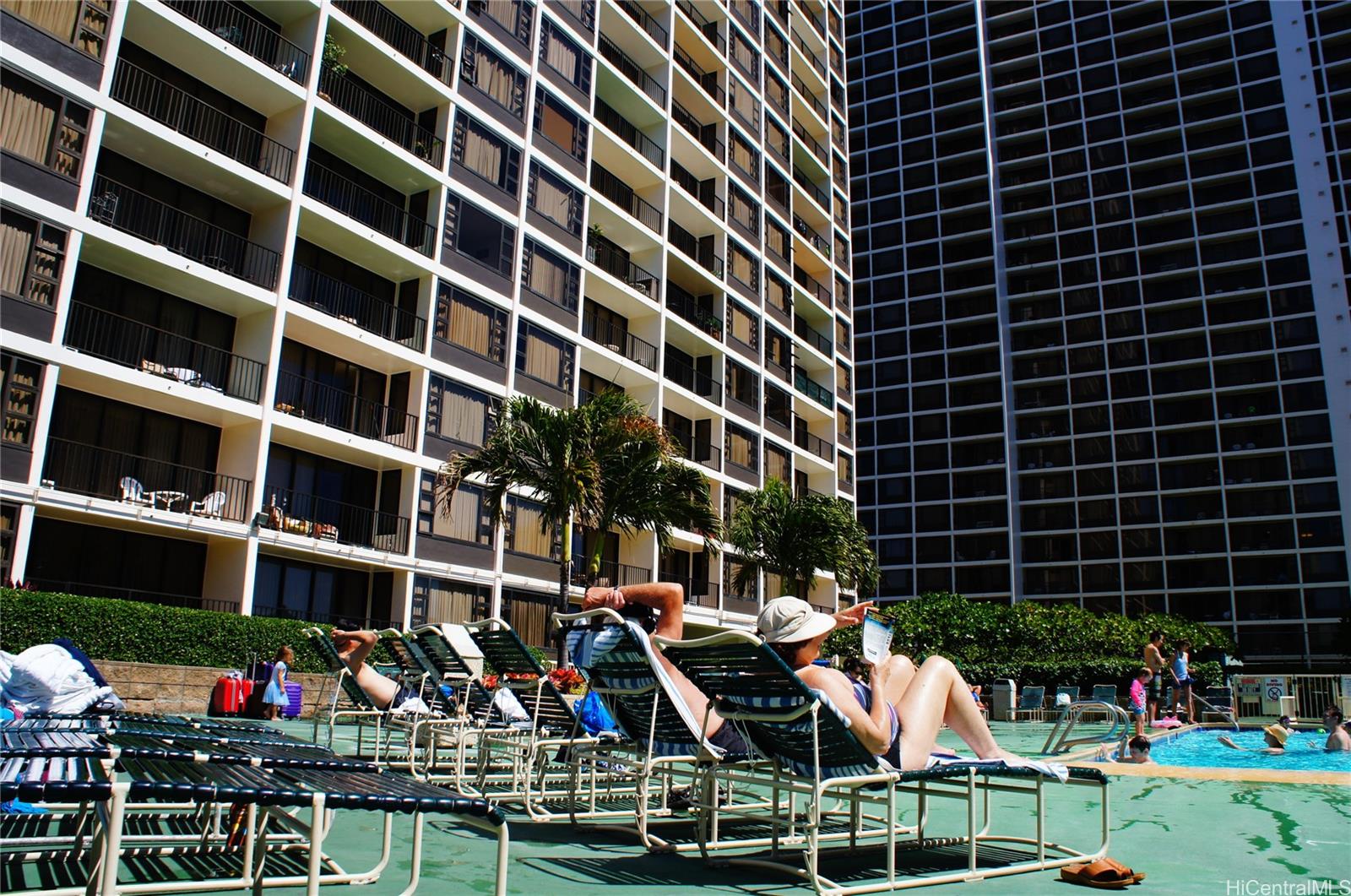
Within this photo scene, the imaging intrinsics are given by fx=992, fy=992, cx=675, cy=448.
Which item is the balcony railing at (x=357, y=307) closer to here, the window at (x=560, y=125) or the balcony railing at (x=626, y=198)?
the window at (x=560, y=125)

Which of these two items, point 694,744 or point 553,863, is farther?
point 694,744

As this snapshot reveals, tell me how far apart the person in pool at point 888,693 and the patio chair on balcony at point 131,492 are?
18.4m

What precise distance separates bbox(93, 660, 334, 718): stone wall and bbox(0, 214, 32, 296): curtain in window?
22.9 ft

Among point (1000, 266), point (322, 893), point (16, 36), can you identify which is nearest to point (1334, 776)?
point (322, 893)

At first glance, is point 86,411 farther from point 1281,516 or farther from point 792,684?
point 1281,516

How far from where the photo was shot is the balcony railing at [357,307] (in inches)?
949

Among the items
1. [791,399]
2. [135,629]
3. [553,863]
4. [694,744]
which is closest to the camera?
[553,863]

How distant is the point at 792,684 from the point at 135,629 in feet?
54.1

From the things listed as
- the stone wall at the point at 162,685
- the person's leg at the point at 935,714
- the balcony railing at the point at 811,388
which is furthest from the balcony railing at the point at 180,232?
the balcony railing at the point at 811,388

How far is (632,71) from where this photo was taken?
3728 centimetres

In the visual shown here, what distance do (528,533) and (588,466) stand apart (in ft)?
26.4

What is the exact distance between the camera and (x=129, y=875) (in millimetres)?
3693

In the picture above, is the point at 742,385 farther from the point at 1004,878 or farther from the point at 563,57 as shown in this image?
the point at 1004,878

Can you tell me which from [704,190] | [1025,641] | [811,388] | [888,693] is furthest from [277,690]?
[811,388]
